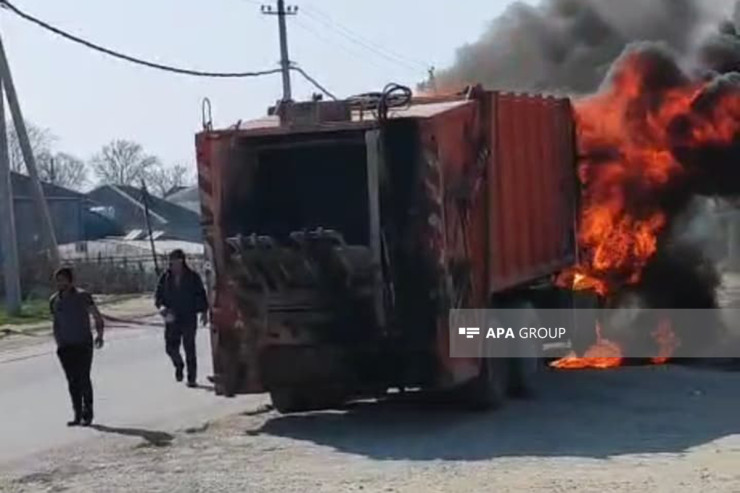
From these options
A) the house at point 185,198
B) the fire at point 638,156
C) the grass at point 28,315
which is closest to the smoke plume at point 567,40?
the fire at point 638,156

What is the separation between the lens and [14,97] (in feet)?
111

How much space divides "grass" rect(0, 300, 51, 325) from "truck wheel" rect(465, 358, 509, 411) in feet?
65.8

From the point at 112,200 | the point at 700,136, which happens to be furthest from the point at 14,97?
the point at 112,200

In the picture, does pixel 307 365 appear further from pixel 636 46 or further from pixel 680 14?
pixel 680 14

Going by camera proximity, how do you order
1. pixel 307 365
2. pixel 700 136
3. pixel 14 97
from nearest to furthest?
pixel 307 365, pixel 700 136, pixel 14 97

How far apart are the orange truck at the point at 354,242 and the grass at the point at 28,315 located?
65.3 ft

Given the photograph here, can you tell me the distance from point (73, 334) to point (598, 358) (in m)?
6.73

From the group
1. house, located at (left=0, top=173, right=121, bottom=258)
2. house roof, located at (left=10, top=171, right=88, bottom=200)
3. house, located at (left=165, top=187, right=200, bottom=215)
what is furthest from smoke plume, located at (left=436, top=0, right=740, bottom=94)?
house, located at (left=165, top=187, right=200, bottom=215)

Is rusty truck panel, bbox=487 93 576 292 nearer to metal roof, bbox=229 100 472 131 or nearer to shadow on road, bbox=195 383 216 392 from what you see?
metal roof, bbox=229 100 472 131

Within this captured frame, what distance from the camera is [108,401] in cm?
1659

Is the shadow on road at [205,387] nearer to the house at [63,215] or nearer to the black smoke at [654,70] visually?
the black smoke at [654,70]

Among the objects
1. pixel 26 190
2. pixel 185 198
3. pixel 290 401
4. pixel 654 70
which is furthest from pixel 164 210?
pixel 290 401

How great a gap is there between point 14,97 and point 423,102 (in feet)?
71.1

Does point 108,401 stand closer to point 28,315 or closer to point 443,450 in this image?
point 443,450
